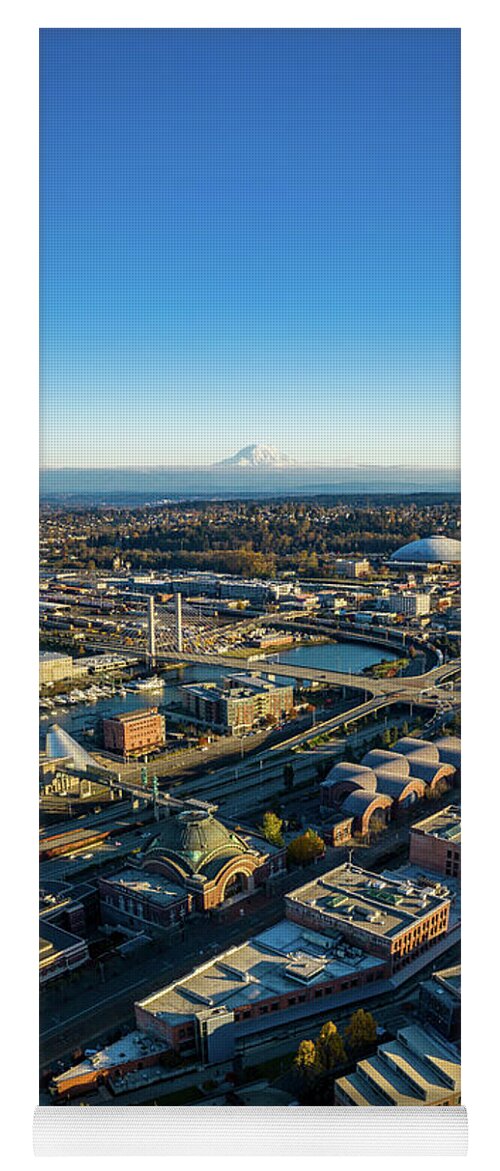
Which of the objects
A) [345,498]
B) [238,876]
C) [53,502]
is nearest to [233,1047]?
[238,876]

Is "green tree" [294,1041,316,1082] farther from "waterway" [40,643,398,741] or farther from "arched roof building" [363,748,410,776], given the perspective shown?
"waterway" [40,643,398,741]

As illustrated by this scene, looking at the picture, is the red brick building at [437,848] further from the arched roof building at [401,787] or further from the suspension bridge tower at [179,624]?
the suspension bridge tower at [179,624]

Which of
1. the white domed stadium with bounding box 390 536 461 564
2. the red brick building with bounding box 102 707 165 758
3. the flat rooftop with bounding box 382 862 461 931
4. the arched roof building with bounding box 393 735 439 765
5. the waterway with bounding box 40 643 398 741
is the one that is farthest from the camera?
the white domed stadium with bounding box 390 536 461 564

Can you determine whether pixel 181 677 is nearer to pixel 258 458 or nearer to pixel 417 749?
pixel 417 749

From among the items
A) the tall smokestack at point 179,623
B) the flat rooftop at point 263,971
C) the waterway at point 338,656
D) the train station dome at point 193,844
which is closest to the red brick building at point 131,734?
the train station dome at point 193,844

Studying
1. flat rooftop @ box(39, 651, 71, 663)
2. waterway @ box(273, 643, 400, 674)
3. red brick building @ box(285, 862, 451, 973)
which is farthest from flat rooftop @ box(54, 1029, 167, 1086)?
waterway @ box(273, 643, 400, 674)

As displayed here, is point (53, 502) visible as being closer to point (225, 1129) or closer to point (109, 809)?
point (109, 809)
